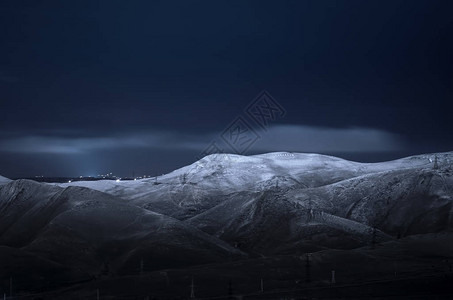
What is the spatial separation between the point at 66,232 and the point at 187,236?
36.3m

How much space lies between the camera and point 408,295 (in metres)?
125

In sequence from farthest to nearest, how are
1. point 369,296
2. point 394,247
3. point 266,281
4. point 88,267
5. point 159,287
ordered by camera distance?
1. point 394,247
2. point 88,267
3. point 266,281
4. point 159,287
5. point 369,296

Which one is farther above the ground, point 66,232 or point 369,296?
point 66,232

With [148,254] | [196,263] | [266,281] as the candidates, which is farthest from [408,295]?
[148,254]

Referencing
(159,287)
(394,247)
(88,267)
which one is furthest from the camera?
(394,247)

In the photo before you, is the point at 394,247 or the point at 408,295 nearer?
the point at 408,295

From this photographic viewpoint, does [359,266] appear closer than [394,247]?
Yes

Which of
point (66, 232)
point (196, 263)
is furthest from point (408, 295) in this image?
point (66, 232)

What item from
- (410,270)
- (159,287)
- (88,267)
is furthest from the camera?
(88,267)

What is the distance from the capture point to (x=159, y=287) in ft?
440

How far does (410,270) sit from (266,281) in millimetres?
36862

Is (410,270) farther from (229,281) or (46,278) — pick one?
(46,278)

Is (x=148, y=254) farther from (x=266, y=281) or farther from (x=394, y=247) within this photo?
(x=394, y=247)

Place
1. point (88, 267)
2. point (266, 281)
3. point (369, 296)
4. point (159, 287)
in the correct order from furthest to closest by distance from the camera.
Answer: point (88, 267) < point (266, 281) < point (159, 287) < point (369, 296)
